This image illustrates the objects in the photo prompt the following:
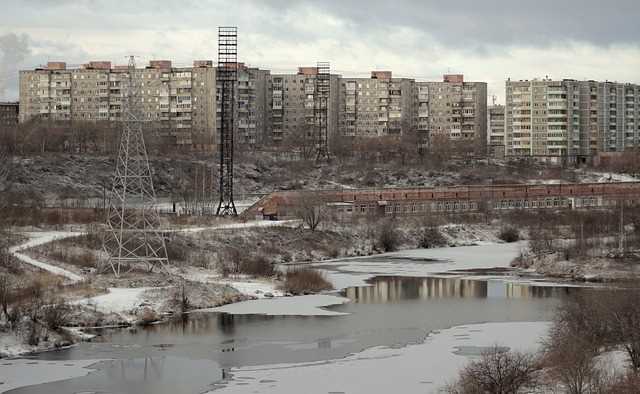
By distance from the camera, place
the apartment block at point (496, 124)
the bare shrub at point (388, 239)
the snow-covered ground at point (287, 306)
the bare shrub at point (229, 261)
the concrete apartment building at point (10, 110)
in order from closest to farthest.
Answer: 1. the snow-covered ground at point (287, 306)
2. the bare shrub at point (229, 261)
3. the bare shrub at point (388, 239)
4. the concrete apartment building at point (10, 110)
5. the apartment block at point (496, 124)

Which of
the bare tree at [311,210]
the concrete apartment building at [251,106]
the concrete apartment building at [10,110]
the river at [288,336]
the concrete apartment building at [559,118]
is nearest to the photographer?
the river at [288,336]

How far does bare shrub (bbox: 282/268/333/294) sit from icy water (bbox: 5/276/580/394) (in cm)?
146

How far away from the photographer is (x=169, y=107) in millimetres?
104500

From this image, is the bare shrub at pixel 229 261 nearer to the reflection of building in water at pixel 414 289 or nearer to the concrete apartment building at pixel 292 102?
the reflection of building in water at pixel 414 289

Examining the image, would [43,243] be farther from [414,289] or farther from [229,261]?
[414,289]

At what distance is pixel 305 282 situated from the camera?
41406mm

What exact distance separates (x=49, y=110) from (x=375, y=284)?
72194 mm

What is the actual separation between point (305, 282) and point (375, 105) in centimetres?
7474

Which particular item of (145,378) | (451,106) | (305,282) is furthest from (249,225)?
(451,106)

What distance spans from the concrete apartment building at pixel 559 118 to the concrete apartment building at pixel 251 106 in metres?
24.3

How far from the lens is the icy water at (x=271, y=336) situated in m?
Result: 24.7

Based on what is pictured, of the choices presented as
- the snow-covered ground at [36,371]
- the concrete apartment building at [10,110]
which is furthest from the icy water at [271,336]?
the concrete apartment building at [10,110]

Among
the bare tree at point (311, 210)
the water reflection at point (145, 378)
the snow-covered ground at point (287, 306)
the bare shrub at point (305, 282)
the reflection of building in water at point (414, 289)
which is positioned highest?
the bare tree at point (311, 210)

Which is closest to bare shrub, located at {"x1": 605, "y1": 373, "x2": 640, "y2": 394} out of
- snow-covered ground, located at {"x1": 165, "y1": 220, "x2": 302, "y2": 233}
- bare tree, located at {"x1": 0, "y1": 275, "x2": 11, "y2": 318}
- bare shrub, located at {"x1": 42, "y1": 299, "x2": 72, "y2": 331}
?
bare shrub, located at {"x1": 42, "y1": 299, "x2": 72, "y2": 331}
